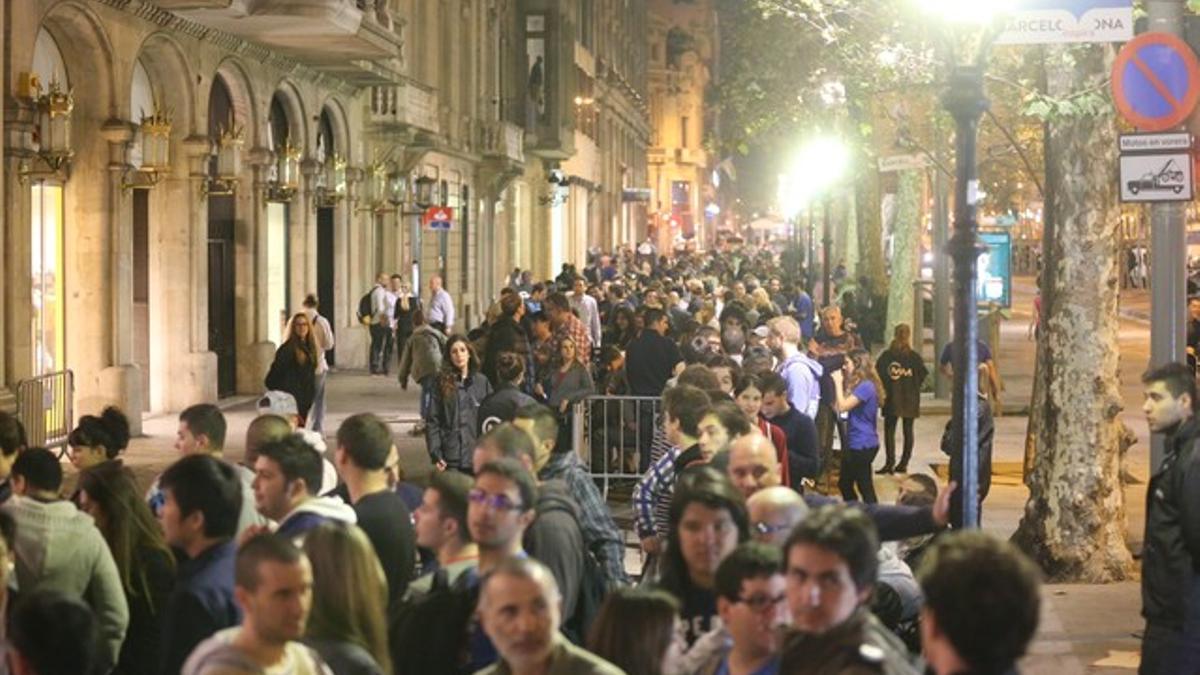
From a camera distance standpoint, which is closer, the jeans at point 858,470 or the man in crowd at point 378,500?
the man in crowd at point 378,500

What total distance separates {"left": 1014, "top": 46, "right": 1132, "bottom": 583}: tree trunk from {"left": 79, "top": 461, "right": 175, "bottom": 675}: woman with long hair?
27.3 feet

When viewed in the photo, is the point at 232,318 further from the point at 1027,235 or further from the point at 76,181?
the point at 1027,235

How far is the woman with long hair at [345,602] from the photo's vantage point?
233 inches

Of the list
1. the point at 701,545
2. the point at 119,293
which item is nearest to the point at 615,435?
the point at 119,293

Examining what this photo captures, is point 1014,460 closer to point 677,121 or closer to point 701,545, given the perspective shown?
point 701,545

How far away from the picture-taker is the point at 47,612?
18.1 feet

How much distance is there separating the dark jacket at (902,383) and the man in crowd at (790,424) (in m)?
8.58

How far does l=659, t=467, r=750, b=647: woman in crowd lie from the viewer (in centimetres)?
693

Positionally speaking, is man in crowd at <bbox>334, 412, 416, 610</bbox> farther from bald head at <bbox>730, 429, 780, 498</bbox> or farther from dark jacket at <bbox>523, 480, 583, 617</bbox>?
bald head at <bbox>730, 429, 780, 498</bbox>

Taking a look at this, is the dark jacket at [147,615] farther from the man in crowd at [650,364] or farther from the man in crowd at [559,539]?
the man in crowd at [650,364]

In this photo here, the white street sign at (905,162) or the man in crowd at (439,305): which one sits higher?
the white street sign at (905,162)

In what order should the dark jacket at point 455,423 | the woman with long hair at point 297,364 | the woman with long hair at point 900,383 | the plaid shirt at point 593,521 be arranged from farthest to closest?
the woman with long hair at point 900,383 < the woman with long hair at point 297,364 < the dark jacket at point 455,423 < the plaid shirt at point 593,521

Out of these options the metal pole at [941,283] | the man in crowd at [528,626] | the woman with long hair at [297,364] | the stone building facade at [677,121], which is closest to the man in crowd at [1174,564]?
the man in crowd at [528,626]

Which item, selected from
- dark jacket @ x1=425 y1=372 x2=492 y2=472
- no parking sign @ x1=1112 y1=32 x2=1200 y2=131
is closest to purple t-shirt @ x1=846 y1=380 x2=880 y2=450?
dark jacket @ x1=425 y1=372 x2=492 y2=472
